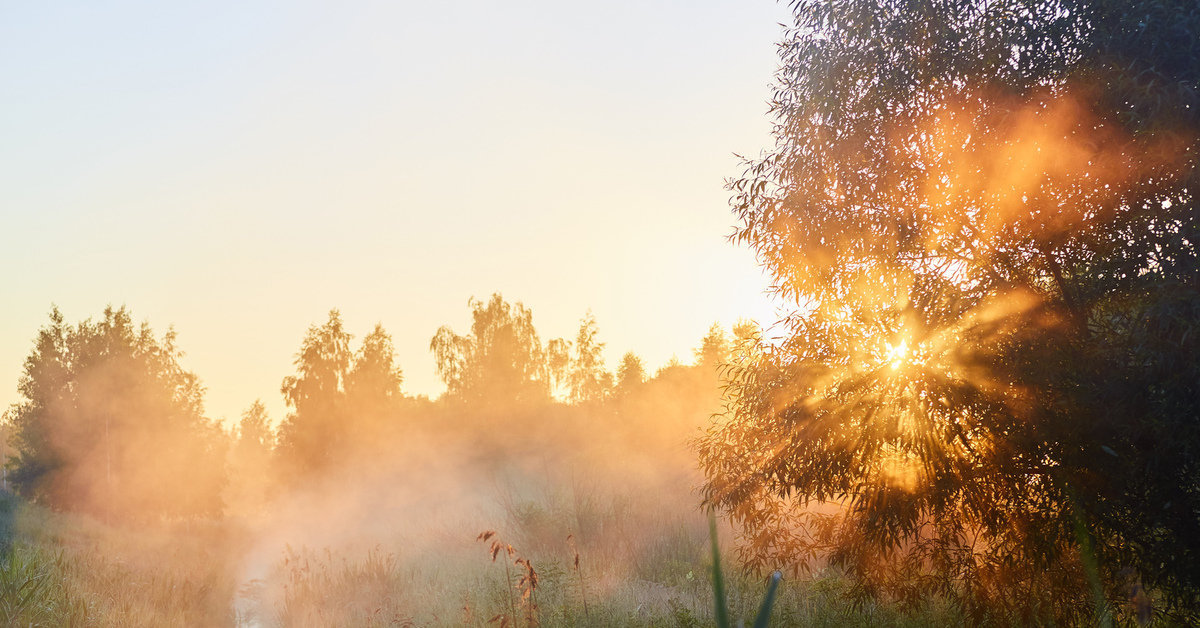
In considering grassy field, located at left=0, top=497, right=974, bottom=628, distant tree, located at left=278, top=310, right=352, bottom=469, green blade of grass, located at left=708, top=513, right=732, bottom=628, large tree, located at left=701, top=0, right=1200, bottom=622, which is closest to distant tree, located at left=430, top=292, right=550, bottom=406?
distant tree, located at left=278, top=310, right=352, bottom=469

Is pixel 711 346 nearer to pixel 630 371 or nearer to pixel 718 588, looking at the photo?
pixel 630 371

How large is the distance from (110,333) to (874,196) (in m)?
29.5

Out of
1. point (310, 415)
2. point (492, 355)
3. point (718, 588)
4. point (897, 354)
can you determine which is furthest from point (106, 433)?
point (718, 588)

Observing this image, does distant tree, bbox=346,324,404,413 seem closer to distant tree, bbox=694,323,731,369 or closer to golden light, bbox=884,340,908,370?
distant tree, bbox=694,323,731,369

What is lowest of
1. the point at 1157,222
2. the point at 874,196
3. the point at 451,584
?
the point at 451,584

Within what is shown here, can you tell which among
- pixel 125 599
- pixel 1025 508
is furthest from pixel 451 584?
pixel 1025 508

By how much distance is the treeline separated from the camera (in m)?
27.2

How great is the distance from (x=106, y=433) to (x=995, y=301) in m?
29.5

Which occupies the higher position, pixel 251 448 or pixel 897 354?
pixel 251 448

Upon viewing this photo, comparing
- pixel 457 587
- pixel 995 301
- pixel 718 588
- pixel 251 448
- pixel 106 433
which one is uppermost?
pixel 251 448

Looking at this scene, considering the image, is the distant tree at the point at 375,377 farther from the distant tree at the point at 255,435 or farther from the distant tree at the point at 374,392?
the distant tree at the point at 255,435

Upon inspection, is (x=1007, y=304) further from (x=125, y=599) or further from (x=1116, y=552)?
(x=125, y=599)

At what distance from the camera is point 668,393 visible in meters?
32.5

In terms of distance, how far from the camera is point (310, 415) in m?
37.0
